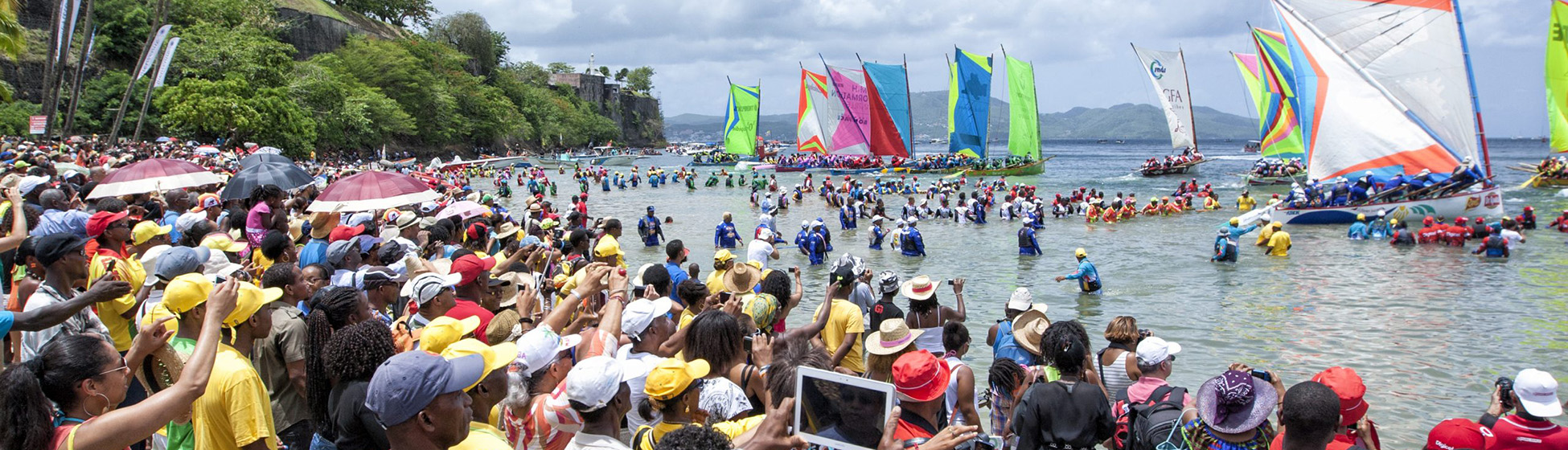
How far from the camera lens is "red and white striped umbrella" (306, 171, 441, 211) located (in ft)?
30.2

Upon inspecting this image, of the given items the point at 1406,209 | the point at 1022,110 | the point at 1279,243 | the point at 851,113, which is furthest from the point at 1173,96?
the point at 1279,243

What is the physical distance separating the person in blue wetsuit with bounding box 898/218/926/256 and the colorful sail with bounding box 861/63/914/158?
32782mm

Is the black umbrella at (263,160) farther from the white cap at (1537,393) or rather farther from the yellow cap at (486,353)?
the white cap at (1537,393)

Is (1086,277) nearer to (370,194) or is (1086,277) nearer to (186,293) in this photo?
(370,194)

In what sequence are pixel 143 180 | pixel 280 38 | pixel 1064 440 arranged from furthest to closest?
pixel 280 38 → pixel 143 180 → pixel 1064 440

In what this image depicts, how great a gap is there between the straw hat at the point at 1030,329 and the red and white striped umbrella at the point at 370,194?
6.37m

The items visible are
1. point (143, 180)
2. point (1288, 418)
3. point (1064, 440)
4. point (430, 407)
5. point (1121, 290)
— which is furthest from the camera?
point (1121, 290)

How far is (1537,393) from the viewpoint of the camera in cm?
415

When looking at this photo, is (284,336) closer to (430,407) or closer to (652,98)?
(430,407)

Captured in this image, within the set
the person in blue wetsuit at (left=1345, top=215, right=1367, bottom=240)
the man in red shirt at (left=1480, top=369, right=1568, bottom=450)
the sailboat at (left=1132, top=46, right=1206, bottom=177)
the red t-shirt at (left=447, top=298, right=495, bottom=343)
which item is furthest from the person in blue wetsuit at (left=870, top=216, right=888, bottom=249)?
the sailboat at (left=1132, top=46, right=1206, bottom=177)

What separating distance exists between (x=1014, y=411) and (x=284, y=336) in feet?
11.5

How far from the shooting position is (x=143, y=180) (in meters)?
9.98

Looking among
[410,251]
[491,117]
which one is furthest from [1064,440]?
[491,117]

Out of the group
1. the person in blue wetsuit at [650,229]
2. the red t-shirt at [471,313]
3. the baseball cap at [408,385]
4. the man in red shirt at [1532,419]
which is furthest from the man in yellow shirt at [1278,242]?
the baseball cap at [408,385]
